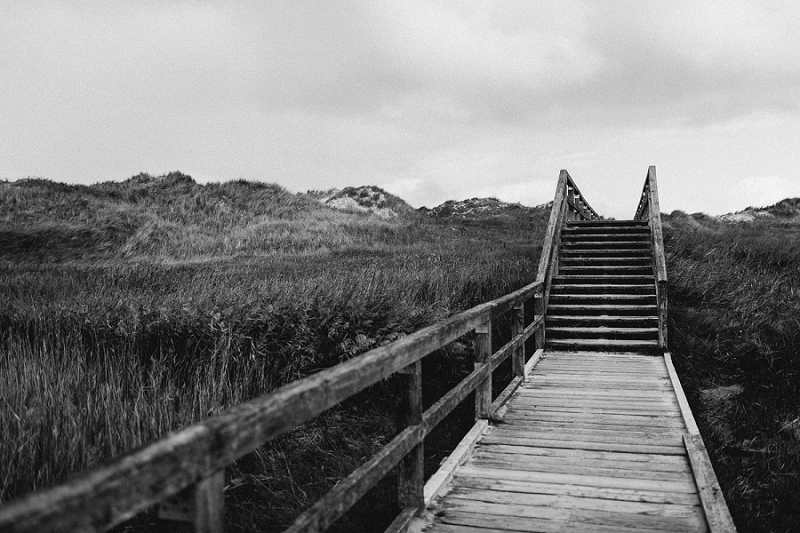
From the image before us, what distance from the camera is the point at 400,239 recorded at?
78.6ft

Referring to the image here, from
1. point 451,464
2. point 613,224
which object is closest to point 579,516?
point 451,464

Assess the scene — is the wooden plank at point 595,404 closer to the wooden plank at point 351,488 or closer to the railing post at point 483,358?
the railing post at point 483,358

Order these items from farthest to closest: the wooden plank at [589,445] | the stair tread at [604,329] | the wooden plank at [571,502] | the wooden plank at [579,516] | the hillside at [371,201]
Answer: the hillside at [371,201], the stair tread at [604,329], the wooden plank at [589,445], the wooden plank at [571,502], the wooden plank at [579,516]

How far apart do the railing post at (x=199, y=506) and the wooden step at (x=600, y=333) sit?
879 cm

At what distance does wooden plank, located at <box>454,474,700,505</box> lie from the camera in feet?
12.2

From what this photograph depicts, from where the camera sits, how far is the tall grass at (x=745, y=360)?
5262 millimetres

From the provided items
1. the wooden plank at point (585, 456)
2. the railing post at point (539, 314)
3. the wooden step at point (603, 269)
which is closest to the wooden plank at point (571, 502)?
the wooden plank at point (585, 456)

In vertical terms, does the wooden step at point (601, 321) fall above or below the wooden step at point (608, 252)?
below

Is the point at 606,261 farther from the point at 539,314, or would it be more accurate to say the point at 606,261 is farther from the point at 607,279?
the point at 539,314

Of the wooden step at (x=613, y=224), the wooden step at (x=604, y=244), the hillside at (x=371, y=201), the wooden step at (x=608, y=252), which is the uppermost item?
the hillside at (x=371, y=201)

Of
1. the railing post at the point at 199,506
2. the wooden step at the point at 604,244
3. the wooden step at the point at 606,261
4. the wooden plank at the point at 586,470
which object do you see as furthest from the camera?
the wooden step at the point at 604,244

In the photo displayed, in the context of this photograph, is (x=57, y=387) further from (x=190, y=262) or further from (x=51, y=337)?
(x=190, y=262)

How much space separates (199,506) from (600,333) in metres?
9.09

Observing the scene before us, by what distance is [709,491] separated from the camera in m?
3.69
